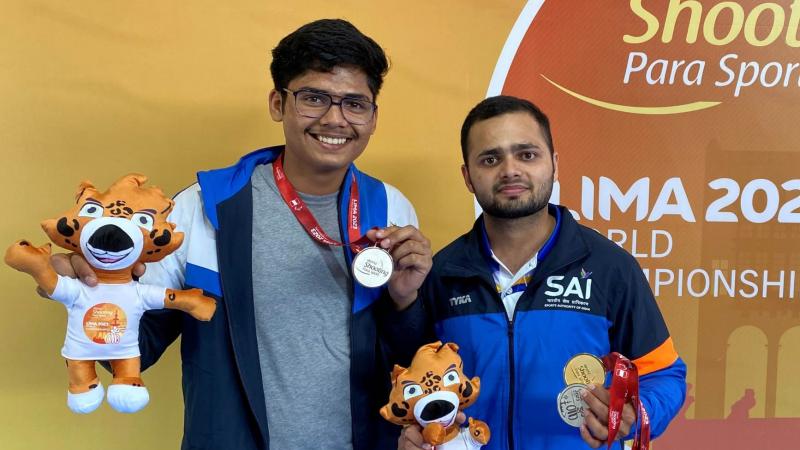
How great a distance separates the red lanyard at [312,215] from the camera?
148 cm

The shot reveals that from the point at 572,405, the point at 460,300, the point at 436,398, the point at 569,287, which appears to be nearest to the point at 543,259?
the point at 569,287

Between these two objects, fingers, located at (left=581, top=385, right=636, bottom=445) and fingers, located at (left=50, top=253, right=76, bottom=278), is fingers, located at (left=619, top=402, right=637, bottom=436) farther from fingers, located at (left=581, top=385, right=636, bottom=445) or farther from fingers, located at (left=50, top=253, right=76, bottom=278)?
fingers, located at (left=50, top=253, right=76, bottom=278)

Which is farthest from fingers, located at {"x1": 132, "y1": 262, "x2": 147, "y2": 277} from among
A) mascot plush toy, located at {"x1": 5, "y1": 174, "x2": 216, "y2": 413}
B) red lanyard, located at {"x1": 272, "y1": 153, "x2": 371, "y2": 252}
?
red lanyard, located at {"x1": 272, "y1": 153, "x2": 371, "y2": 252}

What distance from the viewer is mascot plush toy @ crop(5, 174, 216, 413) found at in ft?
3.90

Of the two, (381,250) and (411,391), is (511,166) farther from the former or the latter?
(411,391)

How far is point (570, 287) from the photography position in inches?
57.7

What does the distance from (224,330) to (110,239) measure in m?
0.36

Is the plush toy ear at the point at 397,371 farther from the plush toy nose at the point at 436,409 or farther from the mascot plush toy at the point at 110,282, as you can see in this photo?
the mascot plush toy at the point at 110,282

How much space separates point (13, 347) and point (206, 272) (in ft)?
3.44

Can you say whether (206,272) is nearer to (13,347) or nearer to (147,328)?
(147,328)

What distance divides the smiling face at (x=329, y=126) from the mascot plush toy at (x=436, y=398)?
51 centimetres

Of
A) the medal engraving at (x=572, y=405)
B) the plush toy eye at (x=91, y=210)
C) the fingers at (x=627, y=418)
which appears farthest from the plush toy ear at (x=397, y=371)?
the plush toy eye at (x=91, y=210)

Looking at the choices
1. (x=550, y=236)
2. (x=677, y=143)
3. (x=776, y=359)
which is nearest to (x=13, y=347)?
(x=550, y=236)

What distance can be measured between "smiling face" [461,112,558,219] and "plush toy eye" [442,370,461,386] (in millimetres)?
406
